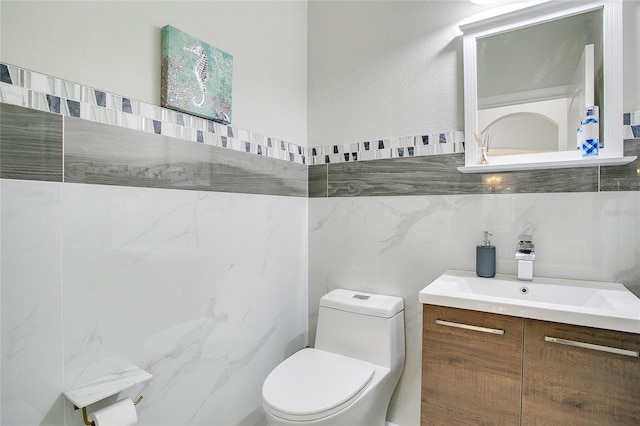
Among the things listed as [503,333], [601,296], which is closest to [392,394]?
[503,333]

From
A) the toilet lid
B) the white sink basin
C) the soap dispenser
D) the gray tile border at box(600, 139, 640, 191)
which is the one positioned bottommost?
the toilet lid

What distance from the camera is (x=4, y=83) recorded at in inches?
35.6

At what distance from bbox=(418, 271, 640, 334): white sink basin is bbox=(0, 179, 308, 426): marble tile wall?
880mm

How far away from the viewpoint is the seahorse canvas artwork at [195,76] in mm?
1273

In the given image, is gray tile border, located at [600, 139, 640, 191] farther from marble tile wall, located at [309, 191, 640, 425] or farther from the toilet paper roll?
the toilet paper roll

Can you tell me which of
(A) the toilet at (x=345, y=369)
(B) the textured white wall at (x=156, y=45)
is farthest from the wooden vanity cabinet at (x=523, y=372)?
(B) the textured white wall at (x=156, y=45)

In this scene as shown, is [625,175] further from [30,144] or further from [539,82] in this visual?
[30,144]

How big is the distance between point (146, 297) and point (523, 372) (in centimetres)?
134

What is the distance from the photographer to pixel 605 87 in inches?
51.8

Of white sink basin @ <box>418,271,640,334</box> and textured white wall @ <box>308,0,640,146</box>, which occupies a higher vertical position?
textured white wall @ <box>308,0,640,146</box>

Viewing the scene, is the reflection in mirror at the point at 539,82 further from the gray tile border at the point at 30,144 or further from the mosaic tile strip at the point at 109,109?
the gray tile border at the point at 30,144

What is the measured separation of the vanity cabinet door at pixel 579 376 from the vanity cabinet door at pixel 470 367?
0.04 metres


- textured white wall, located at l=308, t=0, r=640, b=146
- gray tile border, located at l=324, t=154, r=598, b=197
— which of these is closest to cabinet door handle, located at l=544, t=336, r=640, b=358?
gray tile border, located at l=324, t=154, r=598, b=197

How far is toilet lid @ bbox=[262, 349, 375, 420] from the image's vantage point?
4.07ft
